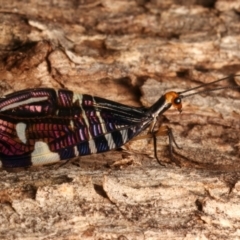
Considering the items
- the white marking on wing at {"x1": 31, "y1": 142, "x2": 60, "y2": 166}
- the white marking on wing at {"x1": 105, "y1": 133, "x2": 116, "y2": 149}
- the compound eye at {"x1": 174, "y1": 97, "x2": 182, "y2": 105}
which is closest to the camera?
the white marking on wing at {"x1": 31, "y1": 142, "x2": 60, "y2": 166}

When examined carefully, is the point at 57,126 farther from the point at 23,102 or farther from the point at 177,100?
the point at 177,100

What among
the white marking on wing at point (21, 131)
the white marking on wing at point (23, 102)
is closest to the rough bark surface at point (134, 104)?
the white marking on wing at point (21, 131)

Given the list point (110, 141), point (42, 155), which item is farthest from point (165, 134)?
point (42, 155)

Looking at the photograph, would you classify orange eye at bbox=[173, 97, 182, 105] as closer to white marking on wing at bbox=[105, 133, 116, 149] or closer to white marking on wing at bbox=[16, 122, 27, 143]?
white marking on wing at bbox=[105, 133, 116, 149]

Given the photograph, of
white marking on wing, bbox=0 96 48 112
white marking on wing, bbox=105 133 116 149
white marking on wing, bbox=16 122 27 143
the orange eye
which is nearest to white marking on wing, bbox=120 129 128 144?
white marking on wing, bbox=105 133 116 149

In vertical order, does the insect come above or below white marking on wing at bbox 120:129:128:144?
above

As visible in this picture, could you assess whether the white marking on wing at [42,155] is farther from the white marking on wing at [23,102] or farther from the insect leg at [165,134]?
the insect leg at [165,134]
